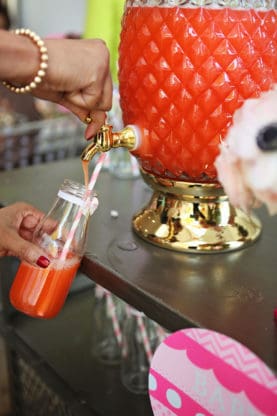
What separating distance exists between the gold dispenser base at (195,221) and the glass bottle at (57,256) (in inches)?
4.3

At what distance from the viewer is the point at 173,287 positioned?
0.57 m

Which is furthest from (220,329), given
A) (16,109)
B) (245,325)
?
A: (16,109)

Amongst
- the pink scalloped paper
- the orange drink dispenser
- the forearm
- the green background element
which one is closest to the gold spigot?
the orange drink dispenser

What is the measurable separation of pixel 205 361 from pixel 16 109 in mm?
1842

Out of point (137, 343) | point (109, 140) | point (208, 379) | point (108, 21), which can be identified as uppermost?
→ point (108, 21)

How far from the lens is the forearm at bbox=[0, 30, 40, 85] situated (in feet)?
1.70

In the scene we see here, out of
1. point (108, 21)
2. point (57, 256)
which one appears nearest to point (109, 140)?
point (57, 256)

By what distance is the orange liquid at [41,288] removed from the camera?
1.93ft

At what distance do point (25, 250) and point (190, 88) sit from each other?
28 cm

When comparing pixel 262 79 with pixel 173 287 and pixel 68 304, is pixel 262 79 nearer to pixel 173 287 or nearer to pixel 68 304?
pixel 173 287

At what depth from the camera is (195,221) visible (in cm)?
66

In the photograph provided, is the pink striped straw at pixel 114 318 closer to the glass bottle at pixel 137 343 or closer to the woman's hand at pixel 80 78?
the glass bottle at pixel 137 343

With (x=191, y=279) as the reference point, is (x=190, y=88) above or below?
above

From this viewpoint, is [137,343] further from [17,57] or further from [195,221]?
[17,57]
